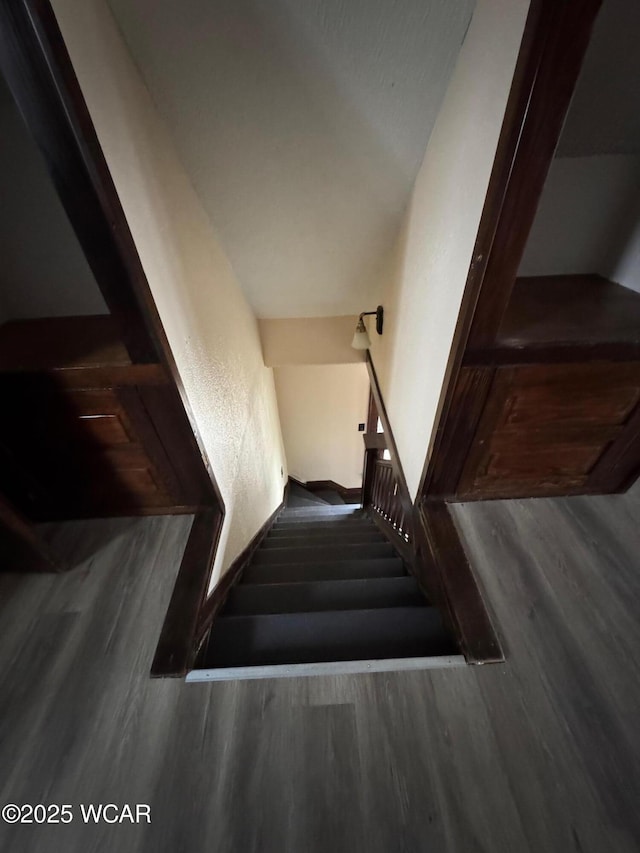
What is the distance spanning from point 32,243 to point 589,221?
6.70ft

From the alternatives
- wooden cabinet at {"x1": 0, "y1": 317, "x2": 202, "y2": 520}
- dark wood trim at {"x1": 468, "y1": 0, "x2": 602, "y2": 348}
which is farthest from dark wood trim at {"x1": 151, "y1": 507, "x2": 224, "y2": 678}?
dark wood trim at {"x1": 468, "y1": 0, "x2": 602, "y2": 348}

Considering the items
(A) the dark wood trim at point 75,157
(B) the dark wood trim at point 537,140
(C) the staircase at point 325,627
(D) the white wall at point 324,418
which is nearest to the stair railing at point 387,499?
(C) the staircase at point 325,627

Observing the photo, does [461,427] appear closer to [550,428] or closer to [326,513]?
[550,428]

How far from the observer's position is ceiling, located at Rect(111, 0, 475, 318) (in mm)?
802

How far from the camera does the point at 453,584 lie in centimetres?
120

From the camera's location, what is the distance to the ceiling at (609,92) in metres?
0.84

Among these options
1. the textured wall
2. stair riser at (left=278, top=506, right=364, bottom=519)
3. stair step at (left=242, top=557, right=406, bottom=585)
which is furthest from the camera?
stair riser at (left=278, top=506, right=364, bottom=519)

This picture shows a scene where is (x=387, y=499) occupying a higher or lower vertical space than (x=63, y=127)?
lower

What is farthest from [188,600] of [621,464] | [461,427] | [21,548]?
[621,464]

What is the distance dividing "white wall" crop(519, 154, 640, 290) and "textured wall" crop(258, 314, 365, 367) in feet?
5.10

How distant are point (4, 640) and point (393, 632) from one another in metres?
1.32

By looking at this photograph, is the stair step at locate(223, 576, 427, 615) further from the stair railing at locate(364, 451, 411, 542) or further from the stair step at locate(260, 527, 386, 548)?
the stair step at locate(260, 527, 386, 548)

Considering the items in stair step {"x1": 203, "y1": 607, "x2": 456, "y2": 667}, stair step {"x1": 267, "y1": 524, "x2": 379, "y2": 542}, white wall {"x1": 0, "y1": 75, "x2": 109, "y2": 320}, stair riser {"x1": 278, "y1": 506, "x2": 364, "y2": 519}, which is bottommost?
stair riser {"x1": 278, "y1": 506, "x2": 364, "y2": 519}

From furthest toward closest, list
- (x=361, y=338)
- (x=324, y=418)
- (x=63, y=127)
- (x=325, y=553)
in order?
(x=324, y=418)
(x=361, y=338)
(x=325, y=553)
(x=63, y=127)
